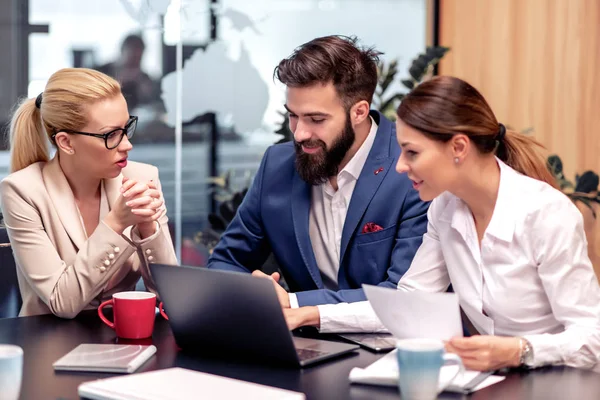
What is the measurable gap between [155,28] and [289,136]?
102cm

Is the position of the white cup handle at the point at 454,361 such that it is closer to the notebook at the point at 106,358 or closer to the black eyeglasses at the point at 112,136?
the notebook at the point at 106,358

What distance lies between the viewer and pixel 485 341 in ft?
5.33

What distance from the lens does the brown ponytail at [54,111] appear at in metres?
2.41

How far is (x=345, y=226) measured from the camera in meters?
2.41

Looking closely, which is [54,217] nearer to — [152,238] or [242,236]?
[152,238]

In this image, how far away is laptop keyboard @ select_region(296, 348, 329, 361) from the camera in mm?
1694

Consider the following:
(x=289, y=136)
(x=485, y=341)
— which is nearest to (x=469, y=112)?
(x=485, y=341)

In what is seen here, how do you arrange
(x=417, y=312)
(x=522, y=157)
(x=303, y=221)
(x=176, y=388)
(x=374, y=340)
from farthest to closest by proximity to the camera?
(x=303, y=221) → (x=522, y=157) → (x=374, y=340) → (x=417, y=312) → (x=176, y=388)

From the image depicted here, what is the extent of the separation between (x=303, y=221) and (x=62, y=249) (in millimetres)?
690

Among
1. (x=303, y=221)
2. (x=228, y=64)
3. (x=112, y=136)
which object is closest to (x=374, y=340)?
(x=303, y=221)

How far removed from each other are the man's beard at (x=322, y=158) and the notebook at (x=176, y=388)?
102cm

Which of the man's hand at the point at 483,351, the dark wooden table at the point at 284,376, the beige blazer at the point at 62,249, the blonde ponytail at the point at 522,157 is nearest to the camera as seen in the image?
the dark wooden table at the point at 284,376

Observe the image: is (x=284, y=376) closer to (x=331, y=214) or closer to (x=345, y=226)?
(x=345, y=226)

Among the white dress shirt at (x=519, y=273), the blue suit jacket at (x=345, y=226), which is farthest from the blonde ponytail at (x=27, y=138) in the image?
the white dress shirt at (x=519, y=273)
